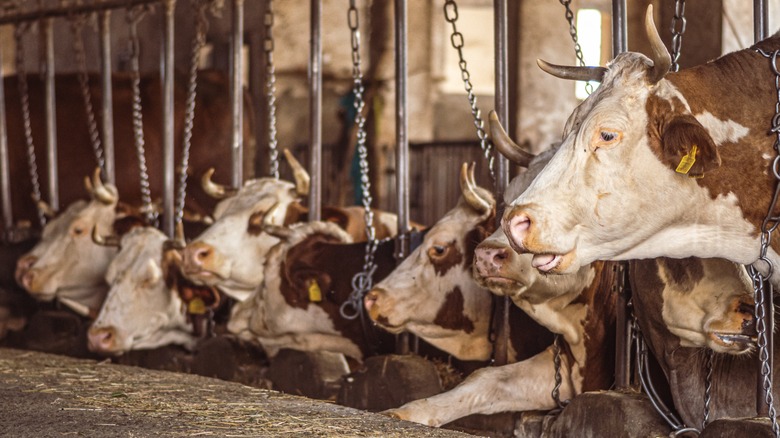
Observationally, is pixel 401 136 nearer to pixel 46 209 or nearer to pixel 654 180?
pixel 654 180

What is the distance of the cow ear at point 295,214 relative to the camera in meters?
7.61

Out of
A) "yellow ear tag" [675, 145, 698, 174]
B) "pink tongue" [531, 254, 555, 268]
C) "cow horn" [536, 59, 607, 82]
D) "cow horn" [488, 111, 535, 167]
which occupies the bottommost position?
"pink tongue" [531, 254, 555, 268]

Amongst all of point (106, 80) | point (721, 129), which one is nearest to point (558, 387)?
point (721, 129)

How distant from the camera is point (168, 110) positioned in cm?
861

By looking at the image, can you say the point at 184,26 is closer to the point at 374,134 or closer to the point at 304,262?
the point at 374,134

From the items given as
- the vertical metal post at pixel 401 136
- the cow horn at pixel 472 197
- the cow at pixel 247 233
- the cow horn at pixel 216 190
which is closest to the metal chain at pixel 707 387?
the cow horn at pixel 472 197

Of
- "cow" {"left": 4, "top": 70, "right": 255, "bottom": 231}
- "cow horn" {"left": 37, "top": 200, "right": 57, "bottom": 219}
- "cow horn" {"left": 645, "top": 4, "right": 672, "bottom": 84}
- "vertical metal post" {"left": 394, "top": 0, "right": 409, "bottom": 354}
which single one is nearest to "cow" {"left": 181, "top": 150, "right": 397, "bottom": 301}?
"vertical metal post" {"left": 394, "top": 0, "right": 409, "bottom": 354}

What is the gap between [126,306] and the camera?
775 cm

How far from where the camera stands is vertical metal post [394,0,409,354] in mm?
6402

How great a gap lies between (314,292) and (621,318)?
2.27 meters

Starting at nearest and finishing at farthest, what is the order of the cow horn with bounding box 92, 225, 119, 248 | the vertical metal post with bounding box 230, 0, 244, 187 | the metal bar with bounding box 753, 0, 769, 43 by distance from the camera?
the metal bar with bounding box 753, 0, 769, 43 < the vertical metal post with bounding box 230, 0, 244, 187 < the cow horn with bounding box 92, 225, 119, 248

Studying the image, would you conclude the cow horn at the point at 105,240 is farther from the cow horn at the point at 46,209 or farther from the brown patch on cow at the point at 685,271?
the brown patch on cow at the point at 685,271

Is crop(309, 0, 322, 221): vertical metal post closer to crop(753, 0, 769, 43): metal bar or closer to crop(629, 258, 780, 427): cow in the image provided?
crop(629, 258, 780, 427): cow

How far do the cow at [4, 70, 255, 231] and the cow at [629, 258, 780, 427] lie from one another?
7772 mm
